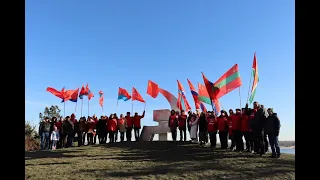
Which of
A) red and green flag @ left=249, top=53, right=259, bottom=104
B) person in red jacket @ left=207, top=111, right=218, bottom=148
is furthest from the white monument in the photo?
red and green flag @ left=249, top=53, right=259, bottom=104

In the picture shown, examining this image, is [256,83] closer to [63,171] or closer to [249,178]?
[249,178]

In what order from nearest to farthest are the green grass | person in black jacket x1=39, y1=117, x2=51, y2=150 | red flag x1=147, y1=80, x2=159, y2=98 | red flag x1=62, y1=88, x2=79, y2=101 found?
the green grass
person in black jacket x1=39, y1=117, x2=51, y2=150
red flag x1=147, y1=80, x2=159, y2=98
red flag x1=62, y1=88, x2=79, y2=101

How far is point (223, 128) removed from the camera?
699 inches

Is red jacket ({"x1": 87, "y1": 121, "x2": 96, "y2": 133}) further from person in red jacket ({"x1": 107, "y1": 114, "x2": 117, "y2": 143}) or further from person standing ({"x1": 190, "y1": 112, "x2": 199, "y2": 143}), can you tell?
person standing ({"x1": 190, "y1": 112, "x2": 199, "y2": 143})

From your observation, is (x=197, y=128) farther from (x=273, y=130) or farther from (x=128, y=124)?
(x=273, y=130)

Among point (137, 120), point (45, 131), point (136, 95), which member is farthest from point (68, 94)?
point (137, 120)

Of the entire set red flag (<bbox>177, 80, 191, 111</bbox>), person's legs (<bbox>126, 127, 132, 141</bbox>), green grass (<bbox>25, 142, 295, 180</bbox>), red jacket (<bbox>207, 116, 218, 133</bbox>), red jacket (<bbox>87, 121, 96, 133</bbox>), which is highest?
red flag (<bbox>177, 80, 191, 111</bbox>)

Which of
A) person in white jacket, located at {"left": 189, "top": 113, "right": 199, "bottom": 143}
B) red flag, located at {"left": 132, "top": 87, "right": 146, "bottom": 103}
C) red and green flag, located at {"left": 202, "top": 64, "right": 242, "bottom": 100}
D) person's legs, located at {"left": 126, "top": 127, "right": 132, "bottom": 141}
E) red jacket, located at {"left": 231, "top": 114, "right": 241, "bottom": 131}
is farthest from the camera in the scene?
red flag, located at {"left": 132, "top": 87, "right": 146, "bottom": 103}

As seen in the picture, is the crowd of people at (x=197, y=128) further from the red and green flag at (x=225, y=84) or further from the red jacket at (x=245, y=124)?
the red and green flag at (x=225, y=84)

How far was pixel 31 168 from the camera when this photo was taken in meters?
13.1

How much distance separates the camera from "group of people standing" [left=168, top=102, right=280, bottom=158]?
47.8ft

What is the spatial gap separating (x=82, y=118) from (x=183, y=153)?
989cm

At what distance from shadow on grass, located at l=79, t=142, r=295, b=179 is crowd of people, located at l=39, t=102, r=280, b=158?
3.87ft
